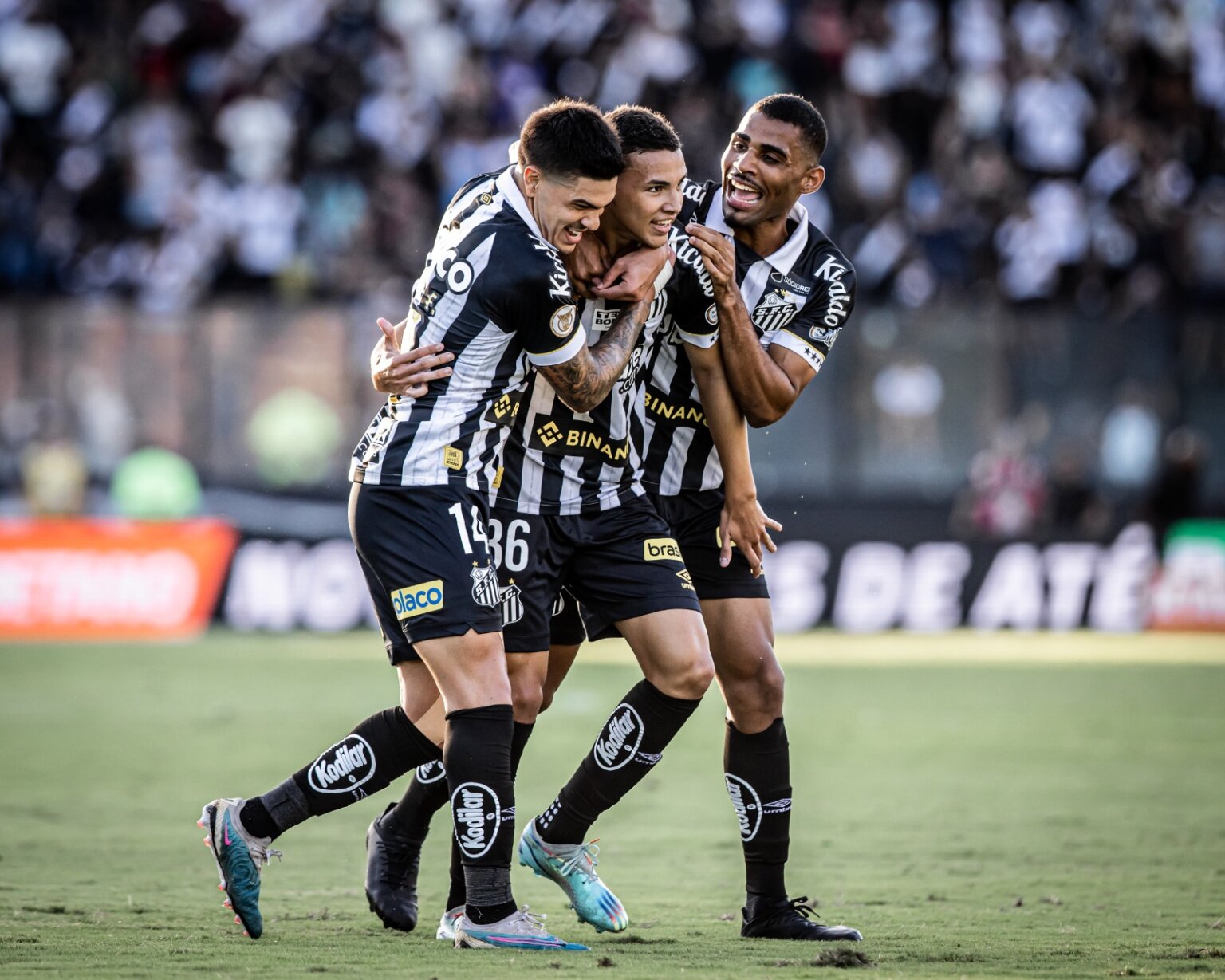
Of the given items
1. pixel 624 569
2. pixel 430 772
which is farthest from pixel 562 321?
pixel 430 772

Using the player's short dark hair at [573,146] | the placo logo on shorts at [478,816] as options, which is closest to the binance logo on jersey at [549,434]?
the player's short dark hair at [573,146]

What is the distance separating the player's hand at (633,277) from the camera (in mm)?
5402

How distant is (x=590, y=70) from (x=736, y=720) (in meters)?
14.7

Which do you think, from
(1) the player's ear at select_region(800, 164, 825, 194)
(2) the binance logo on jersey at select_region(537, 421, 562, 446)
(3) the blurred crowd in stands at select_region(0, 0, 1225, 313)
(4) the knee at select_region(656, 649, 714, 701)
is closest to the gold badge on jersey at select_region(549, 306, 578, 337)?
(2) the binance logo on jersey at select_region(537, 421, 562, 446)

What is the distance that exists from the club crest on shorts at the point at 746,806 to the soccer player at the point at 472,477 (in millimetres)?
818

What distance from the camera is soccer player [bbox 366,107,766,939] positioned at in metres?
5.56

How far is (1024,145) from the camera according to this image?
66.2 ft

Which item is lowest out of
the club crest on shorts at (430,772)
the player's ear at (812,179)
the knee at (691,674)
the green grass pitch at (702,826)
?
the green grass pitch at (702,826)

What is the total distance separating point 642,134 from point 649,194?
0.61ft

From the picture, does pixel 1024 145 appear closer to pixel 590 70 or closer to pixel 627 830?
pixel 590 70

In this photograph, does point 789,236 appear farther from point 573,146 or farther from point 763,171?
point 573,146

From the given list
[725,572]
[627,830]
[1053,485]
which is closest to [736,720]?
[725,572]

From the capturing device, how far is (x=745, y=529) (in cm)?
584

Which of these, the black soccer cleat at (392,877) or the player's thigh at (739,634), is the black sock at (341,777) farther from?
the player's thigh at (739,634)
